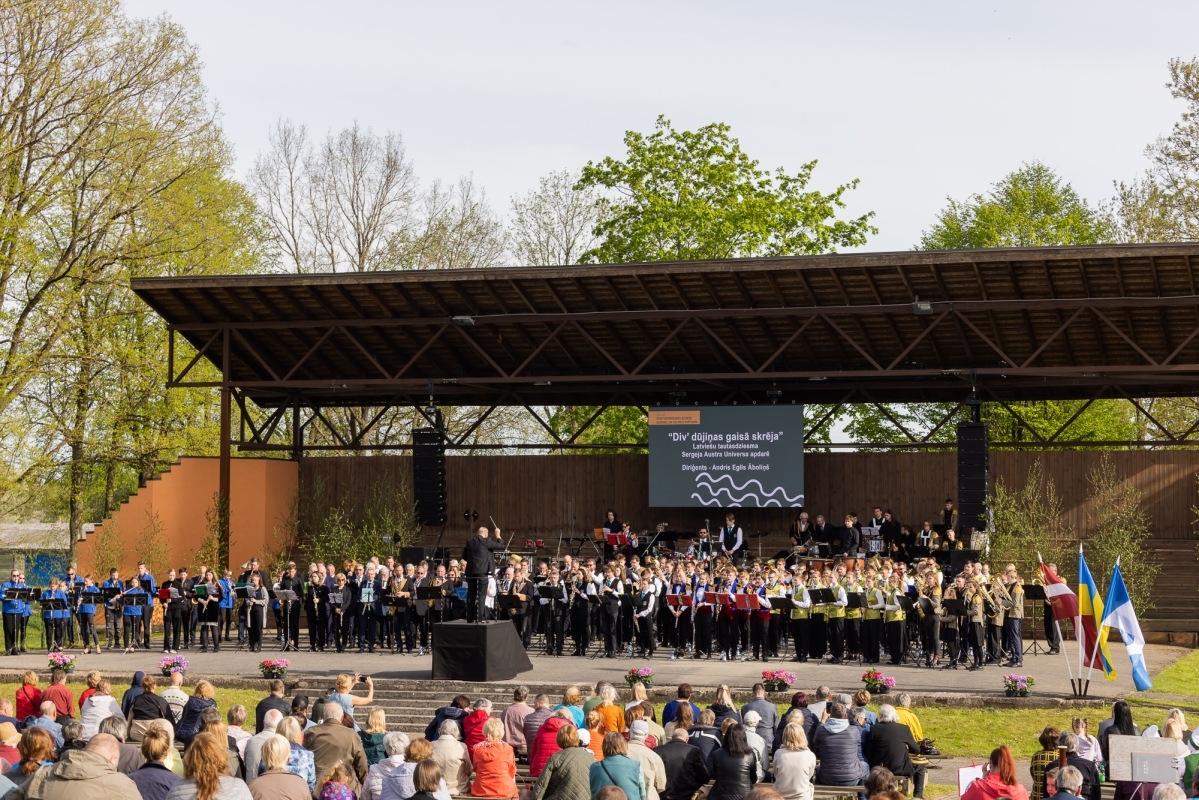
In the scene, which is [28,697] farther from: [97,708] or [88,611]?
[88,611]

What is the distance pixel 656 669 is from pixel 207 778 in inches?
559

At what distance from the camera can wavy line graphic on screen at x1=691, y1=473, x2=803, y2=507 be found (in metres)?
30.5

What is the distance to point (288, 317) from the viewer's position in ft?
104

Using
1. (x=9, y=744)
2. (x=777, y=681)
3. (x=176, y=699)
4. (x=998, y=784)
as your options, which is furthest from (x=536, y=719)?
(x=777, y=681)

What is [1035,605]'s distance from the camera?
25.5 m

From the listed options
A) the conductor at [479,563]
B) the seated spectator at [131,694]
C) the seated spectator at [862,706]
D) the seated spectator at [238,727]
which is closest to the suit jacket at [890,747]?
the seated spectator at [862,706]

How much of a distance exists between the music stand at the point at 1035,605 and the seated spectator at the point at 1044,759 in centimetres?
934

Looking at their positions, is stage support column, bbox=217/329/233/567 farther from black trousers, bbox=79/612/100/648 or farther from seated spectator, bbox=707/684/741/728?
seated spectator, bbox=707/684/741/728

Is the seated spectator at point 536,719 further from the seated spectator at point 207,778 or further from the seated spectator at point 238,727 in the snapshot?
the seated spectator at point 207,778

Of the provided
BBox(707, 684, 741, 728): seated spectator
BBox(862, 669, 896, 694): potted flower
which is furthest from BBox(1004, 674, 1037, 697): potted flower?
BBox(707, 684, 741, 728): seated spectator

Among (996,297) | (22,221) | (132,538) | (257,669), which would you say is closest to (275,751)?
(257,669)

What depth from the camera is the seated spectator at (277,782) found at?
29.4ft

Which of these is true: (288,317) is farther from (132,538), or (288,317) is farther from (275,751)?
(275,751)

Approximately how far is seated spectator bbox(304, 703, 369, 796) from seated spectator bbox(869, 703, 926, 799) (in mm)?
4598
